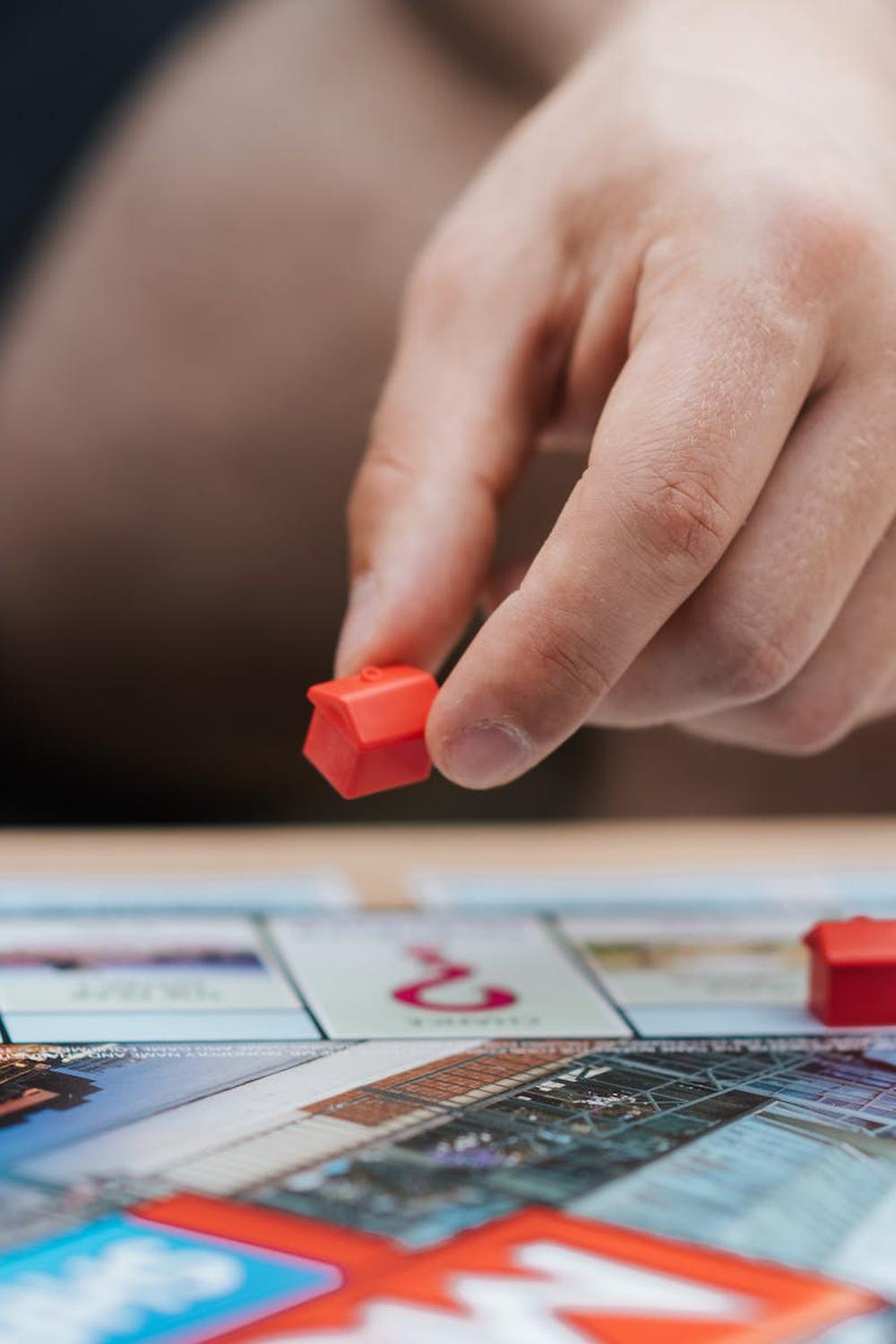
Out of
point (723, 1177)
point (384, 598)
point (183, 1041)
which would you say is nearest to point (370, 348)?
point (384, 598)

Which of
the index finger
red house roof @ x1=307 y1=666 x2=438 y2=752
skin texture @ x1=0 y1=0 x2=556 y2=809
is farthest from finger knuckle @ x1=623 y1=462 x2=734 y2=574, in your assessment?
skin texture @ x1=0 y1=0 x2=556 y2=809

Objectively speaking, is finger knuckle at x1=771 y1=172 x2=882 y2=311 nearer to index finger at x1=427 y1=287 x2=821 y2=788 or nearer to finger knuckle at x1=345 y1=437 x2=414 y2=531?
index finger at x1=427 y1=287 x2=821 y2=788

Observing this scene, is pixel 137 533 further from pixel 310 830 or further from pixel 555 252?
pixel 555 252

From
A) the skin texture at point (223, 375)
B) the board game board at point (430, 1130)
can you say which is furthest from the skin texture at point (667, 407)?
the skin texture at point (223, 375)

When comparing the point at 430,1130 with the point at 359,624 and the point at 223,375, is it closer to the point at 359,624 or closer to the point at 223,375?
the point at 359,624

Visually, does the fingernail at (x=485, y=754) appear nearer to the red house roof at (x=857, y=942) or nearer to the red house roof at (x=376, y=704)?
the red house roof at (x=376, y=704)

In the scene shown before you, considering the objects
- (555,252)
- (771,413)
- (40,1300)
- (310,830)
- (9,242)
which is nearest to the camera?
(40,1300)

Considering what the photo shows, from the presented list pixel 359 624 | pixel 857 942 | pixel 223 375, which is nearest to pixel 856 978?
pixel 857 942
